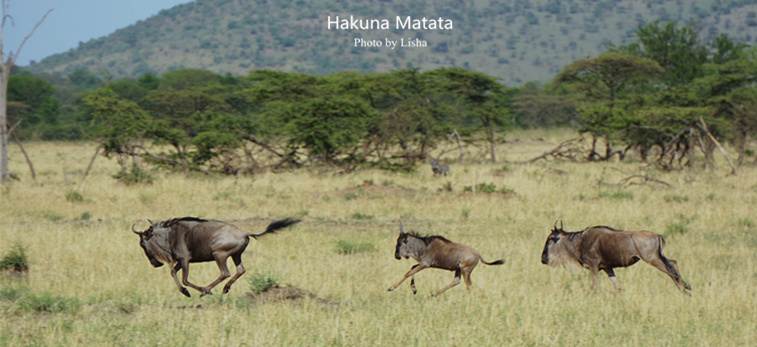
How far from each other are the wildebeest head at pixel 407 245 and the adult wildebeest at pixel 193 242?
1.27 m

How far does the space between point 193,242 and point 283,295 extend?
202 cm

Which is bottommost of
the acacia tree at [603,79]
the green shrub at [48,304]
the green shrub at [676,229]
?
the green shrub at [676,229]

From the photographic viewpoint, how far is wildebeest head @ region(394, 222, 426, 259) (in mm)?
6203

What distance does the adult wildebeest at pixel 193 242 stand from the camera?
199 inches

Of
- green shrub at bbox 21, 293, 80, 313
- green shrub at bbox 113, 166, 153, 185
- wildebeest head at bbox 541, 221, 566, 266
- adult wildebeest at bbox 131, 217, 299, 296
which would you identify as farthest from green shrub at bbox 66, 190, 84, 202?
wildebeest head at bbox 541, 221, 566, 266

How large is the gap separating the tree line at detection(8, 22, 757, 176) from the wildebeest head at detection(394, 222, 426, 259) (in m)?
15.0

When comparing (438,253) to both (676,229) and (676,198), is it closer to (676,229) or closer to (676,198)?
(676,229)

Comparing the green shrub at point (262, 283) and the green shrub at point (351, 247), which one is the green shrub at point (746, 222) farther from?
the green shrub at point (262, 283)

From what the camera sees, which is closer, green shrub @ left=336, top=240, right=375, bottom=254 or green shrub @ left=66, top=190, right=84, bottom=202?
green shrub @ left=336, top=240, right=375, bottom=254

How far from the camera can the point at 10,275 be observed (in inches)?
326

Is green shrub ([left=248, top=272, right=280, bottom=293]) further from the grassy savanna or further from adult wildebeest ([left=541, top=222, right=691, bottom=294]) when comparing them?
adult wildebeest ([left=541, top=222, right=691, bottom=294])

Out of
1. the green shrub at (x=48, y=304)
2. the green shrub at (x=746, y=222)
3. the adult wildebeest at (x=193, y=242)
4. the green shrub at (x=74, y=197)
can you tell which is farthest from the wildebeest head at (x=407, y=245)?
the green shrub at (x=74, y=197)

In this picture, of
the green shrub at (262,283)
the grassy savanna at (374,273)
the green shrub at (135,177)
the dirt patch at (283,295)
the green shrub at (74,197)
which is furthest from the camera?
the green shrub at (135,177)

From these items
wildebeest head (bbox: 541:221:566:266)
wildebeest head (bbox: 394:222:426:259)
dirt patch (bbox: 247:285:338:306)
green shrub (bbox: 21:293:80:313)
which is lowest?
dirt patch (bbox: 247:285:338:306)
